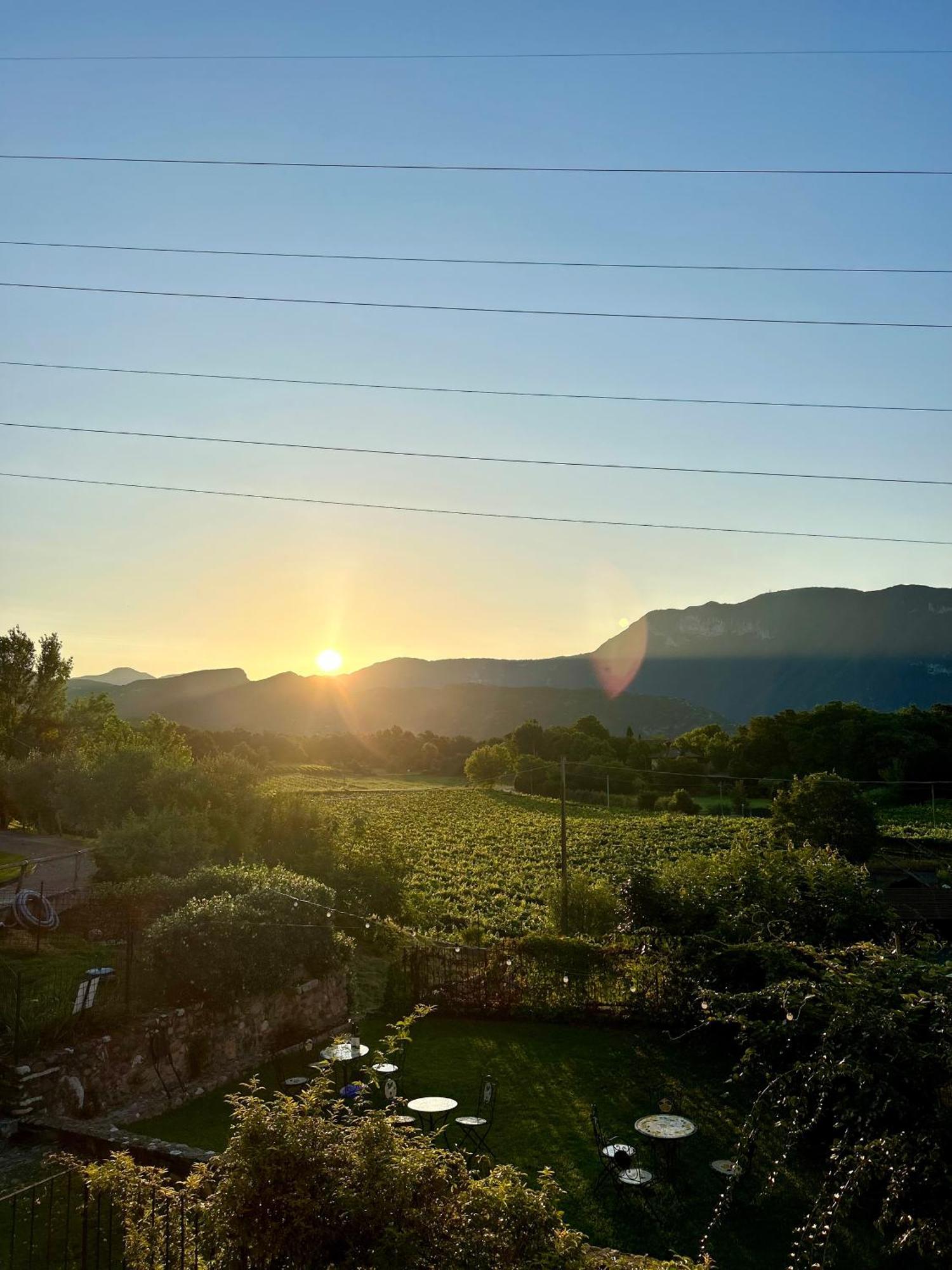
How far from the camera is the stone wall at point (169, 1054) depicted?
1420 centimetres

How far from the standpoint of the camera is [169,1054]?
15.9 meters

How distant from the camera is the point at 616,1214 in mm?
12031

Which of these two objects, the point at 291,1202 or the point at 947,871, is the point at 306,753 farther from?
the point at 291,1202

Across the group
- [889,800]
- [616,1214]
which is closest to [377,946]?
[616,1214]

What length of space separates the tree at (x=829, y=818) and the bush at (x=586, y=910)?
46.6 feet

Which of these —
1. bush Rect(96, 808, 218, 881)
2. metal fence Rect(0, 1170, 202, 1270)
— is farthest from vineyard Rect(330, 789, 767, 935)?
metal fence Rect(0, 1170, 202, 1270)

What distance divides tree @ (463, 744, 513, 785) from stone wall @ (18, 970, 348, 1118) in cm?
8288

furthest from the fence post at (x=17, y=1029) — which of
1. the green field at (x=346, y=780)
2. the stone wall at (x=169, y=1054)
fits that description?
the green field at (x=346, y=780)

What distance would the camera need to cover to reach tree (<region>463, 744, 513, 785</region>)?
102375 mm

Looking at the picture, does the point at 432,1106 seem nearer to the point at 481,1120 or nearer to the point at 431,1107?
the point at 431,1107

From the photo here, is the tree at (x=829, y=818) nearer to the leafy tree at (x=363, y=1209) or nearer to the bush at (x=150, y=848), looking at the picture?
the bush at (x=150, y=848)

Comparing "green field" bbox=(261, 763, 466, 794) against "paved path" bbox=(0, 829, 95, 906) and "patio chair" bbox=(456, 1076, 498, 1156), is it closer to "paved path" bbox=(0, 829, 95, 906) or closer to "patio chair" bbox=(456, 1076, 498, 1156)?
"paved path" bbox=(0, 829, 95, 906)

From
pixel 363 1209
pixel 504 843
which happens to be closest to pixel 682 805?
pixel 504 843

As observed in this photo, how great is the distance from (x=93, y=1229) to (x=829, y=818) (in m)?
37.3
